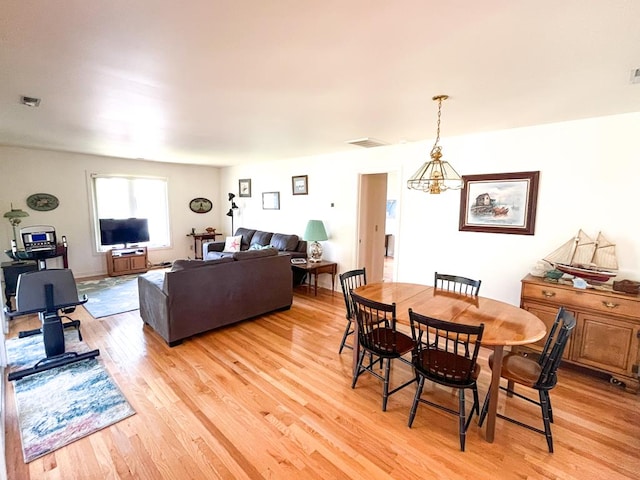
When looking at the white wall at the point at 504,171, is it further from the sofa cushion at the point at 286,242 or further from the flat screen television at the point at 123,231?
the flat screen television at the point at 123,231

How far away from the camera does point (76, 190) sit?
608 centimetres

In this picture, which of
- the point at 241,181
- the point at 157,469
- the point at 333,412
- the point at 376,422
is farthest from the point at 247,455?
the point at 241,181

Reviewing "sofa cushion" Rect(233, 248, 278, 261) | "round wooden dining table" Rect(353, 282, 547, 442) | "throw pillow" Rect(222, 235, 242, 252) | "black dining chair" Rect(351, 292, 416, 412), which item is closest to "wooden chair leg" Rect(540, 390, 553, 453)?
"round wooden dining table" Rect(353, 282, 547, 442)

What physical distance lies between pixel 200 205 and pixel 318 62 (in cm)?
683

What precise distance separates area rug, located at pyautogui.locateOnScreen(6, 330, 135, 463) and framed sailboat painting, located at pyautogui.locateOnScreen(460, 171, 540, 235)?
4113 mm

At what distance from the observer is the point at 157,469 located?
6.03 feet

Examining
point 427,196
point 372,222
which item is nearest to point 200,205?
point 372,222

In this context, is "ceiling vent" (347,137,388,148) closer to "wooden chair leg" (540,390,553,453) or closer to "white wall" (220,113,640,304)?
"white wall" (220,113,640,304)

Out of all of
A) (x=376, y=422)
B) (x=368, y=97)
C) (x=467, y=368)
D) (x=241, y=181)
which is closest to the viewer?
(x=467, y=368)

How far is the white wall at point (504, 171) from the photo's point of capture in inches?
117

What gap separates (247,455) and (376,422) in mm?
950

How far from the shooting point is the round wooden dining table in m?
2.01

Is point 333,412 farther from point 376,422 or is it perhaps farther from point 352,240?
point 352,240

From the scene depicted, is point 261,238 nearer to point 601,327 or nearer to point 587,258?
point 587,258
